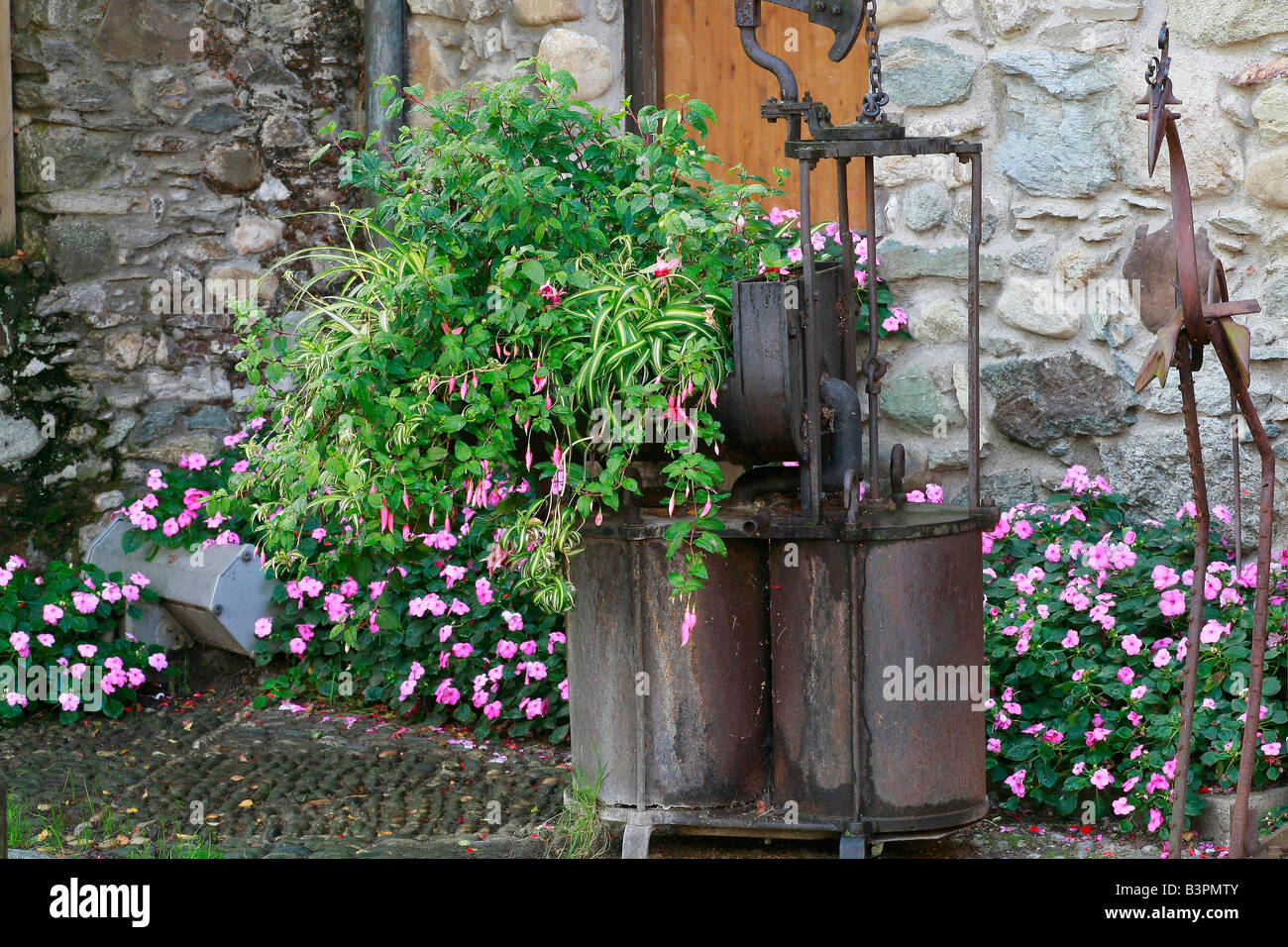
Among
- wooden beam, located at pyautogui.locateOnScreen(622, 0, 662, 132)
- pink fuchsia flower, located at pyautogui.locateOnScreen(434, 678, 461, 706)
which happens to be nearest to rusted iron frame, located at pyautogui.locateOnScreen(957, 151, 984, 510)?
pink fuchsia flower, located at pyautogui.locateOnScreen(434, 678, 461, 706)

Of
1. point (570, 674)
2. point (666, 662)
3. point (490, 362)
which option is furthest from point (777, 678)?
point (490, 362)

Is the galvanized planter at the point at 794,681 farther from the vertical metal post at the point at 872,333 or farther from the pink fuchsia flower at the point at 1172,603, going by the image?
the pink fuchsia flower at the point at 1172,603

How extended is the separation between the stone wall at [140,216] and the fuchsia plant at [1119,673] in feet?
9.80

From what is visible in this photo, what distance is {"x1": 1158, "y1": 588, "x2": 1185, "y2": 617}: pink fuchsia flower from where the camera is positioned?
11.5 feet

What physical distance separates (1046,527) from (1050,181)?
101 cm

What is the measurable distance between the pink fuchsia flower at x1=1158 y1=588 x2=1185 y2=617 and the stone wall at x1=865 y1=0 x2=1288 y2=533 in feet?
1.80

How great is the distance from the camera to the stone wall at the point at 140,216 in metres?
5.02

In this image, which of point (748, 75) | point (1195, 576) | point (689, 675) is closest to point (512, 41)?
point (748, 75)

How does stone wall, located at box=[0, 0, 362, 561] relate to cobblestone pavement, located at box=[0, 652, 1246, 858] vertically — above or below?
above

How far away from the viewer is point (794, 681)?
119 inches

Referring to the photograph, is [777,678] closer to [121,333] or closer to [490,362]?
[490,362]

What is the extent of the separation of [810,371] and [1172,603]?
125 cm

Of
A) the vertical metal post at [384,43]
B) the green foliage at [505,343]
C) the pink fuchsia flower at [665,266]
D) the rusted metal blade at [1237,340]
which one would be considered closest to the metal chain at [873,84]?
the green foliage at [505,343]

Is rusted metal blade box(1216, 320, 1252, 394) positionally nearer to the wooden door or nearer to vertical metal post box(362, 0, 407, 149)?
the wooden door
